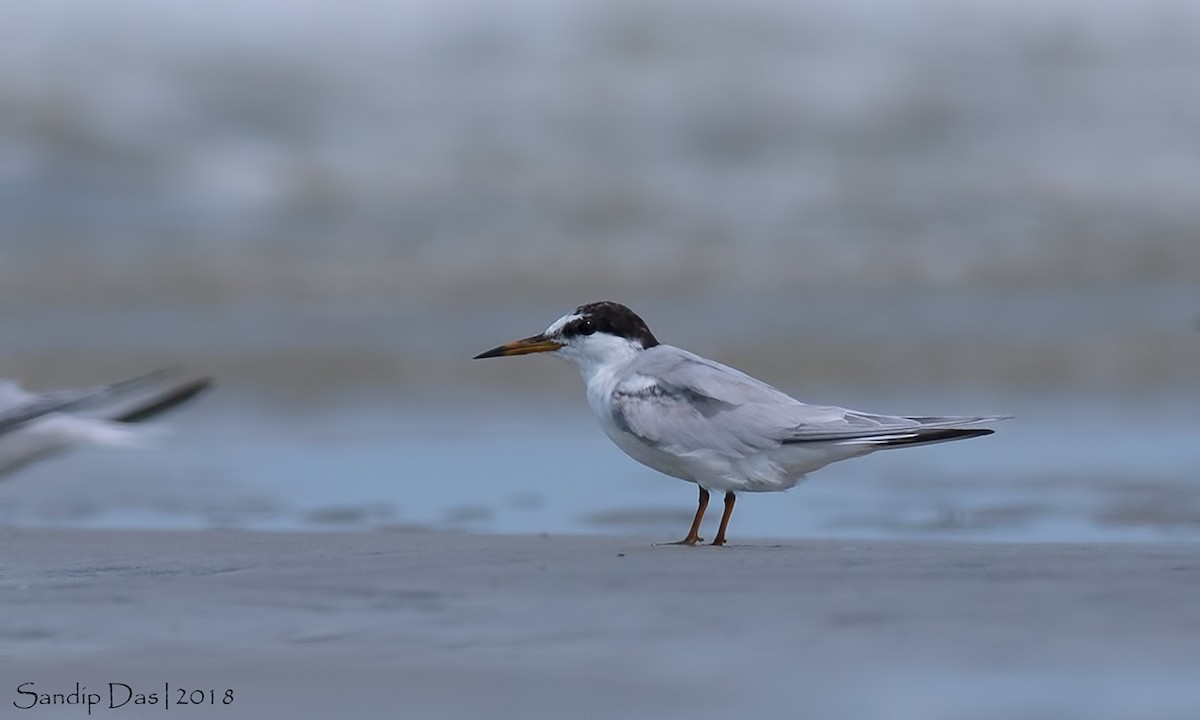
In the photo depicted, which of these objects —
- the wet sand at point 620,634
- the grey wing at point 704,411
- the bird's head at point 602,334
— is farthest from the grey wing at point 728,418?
the wet sand at point 620,634

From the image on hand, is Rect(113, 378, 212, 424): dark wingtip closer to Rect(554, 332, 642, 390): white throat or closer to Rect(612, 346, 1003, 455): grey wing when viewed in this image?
Rect(554, 332, 642, 390): white throat

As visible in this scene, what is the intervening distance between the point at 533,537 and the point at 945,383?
462 centimetres

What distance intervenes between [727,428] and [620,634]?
146cm

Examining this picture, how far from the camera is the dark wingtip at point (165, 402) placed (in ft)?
16.0

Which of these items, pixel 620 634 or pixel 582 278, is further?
pixel 582 278

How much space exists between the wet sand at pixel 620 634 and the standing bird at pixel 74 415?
0.92m

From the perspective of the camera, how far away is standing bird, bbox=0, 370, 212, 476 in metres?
4.93

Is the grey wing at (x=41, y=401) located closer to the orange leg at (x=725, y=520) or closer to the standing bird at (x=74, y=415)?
the standing bird at (x=74, y=415)

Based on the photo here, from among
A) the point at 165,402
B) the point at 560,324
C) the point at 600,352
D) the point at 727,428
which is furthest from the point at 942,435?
the point at 165,402

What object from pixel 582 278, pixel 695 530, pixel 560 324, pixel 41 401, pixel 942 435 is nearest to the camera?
pixel 942 435

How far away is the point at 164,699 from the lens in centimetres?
281

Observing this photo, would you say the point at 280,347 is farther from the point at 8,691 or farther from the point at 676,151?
the point at 8,691

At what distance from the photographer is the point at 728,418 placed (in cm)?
455

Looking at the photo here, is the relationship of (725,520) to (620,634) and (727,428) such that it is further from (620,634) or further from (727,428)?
(620,634)
